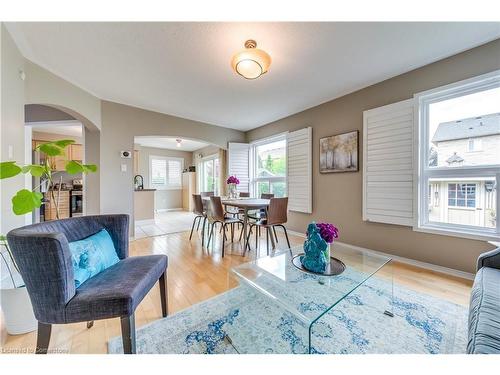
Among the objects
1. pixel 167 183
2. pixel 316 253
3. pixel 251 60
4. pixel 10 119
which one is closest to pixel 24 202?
pixel 10 119

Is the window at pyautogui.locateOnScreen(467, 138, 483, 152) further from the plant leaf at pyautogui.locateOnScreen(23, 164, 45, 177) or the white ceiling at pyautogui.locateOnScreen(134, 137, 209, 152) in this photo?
the white ceiling at pyautogui.locateOnScreen(134, 137, 209, 152)

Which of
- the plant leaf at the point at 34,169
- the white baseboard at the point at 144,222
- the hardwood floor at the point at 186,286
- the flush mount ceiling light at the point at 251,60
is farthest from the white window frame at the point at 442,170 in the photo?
the white baseboard at the point at 144,222

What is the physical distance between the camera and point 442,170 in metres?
2.19

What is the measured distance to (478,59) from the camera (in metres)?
1.94

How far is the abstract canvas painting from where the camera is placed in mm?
2908

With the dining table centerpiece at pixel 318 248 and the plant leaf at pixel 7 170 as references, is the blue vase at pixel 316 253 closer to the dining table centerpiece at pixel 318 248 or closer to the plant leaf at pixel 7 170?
the dining table centerpiece at pixel 318 248

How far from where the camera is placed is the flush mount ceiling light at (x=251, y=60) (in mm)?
1812

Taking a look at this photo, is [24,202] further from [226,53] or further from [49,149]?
[226,53]

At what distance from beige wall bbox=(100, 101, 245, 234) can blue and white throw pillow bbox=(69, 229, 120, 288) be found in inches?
88.8

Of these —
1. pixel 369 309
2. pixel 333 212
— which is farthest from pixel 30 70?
pixel 333 212

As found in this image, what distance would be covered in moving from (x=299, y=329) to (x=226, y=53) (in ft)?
8.05

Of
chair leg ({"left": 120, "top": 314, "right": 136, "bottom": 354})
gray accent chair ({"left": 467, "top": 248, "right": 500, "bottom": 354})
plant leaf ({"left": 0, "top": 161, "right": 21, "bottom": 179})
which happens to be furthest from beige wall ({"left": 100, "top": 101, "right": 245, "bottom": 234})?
gray accent chair ({"left": 467, "top": 248, "right": 500, "bottom": 354})

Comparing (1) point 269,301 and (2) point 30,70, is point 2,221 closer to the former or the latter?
(2) point 30,70

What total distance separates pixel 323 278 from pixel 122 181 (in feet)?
11.6
